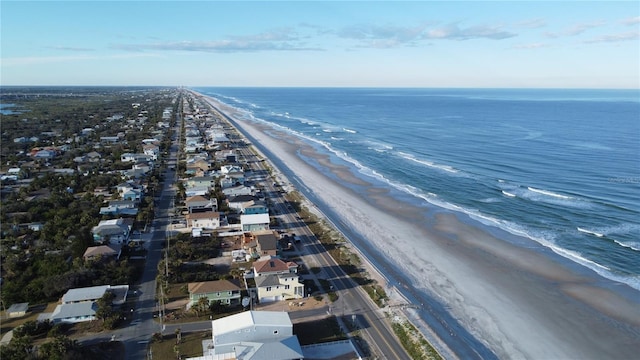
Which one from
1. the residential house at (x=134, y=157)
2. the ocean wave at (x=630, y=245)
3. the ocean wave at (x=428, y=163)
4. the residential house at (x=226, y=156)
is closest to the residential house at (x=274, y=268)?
the ocean wave at (x=630, y=245)

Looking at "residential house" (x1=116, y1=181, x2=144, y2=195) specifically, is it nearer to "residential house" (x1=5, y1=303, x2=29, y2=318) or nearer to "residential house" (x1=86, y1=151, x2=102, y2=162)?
"residential house" (x1=86, y1=151, x2=102, y2=162)

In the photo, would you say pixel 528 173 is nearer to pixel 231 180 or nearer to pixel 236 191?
pixel 236 191

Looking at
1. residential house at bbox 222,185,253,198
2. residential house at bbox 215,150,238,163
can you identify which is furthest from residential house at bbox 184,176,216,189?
residential house at bbox 215,150,238,163

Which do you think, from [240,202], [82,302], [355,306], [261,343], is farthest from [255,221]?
[261,343]

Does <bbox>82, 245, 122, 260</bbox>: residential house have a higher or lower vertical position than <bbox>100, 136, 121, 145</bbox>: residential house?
lower

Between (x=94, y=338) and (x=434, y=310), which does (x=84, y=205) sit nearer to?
(x=94, y=338)
